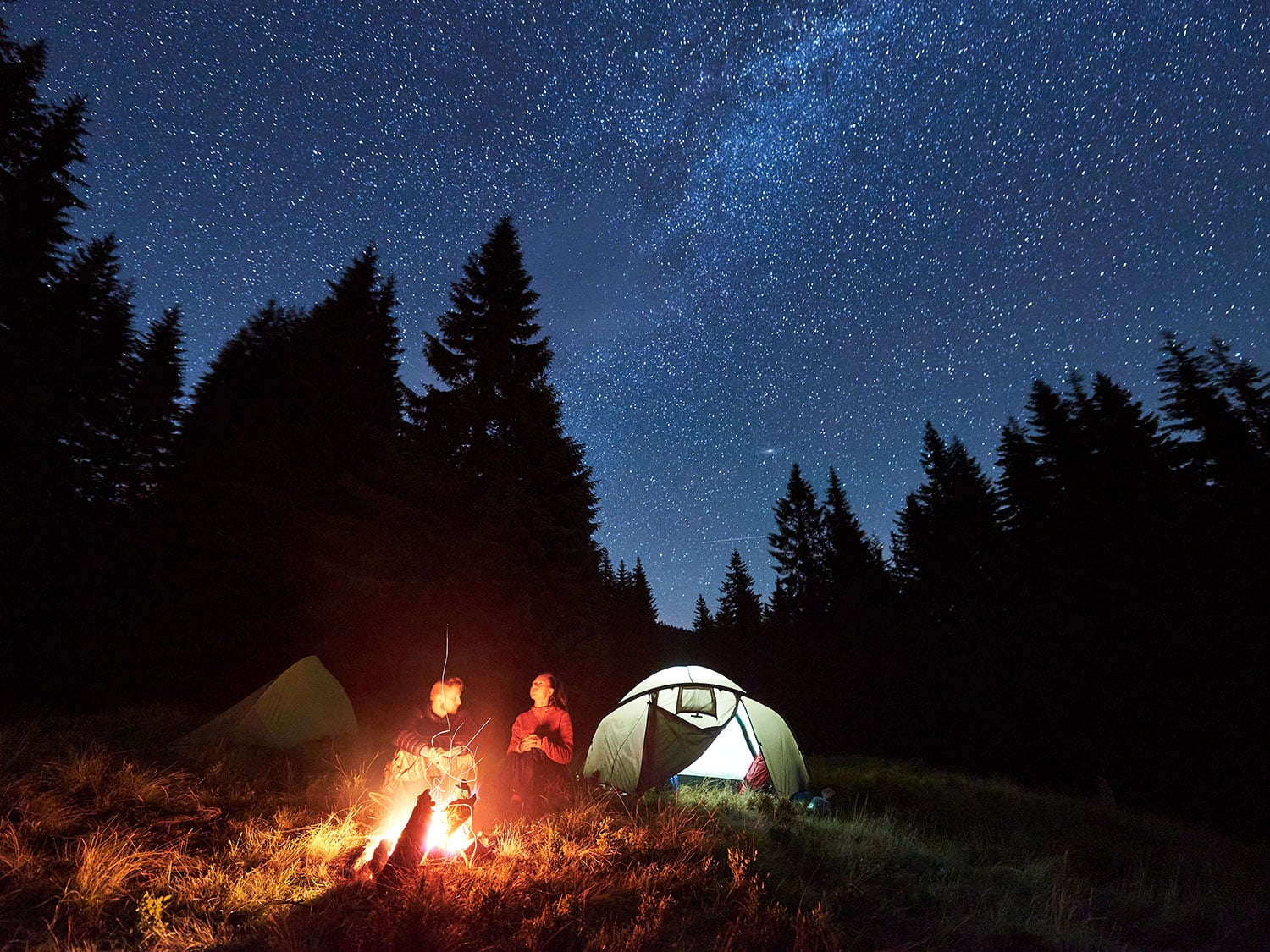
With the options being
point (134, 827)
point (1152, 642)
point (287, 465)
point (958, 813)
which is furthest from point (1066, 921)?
point (287, 465)

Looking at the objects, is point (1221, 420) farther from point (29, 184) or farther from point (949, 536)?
point (29, 184)

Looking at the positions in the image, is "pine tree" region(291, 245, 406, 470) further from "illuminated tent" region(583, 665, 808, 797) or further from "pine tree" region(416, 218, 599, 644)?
"illuminated tent" region(583, 665, 808, 797)

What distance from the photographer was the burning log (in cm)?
365

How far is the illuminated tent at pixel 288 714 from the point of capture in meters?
8.14

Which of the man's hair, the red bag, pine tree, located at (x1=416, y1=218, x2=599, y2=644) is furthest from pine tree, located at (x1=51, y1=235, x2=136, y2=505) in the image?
the red bag

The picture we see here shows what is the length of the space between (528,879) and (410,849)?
0.88m

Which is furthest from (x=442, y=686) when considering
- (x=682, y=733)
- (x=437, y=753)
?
(x=682, y=733)

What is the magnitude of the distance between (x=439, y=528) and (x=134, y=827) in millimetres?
8557

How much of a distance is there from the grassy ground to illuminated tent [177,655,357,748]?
1.17m

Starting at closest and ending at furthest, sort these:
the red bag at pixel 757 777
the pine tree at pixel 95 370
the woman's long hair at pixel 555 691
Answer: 1. the woman's long hair at pixel 555 691
2. the red bag at pixel 757 777
3. the pine tree at pixel 95 370

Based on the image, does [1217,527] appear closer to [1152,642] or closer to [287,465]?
[1152,642]

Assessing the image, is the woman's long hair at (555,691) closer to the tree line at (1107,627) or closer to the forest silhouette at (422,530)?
the forest silhouette at (422,530)

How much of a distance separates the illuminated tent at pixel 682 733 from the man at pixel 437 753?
3781 millimetres

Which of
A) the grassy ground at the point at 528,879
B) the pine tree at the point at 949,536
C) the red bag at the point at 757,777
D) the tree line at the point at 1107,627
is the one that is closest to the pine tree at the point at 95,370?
the grassy ground at the point at 528,879
